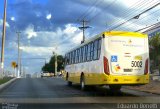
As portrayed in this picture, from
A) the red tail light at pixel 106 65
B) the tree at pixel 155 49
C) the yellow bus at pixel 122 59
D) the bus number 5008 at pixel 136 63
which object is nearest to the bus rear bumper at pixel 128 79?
the yellow bus at pixel 122 59

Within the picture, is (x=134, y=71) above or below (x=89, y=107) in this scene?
above

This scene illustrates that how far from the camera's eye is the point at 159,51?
5206 cm

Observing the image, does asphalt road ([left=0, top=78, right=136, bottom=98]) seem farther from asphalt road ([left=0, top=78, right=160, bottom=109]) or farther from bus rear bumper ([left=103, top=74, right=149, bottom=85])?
bus rear bumper ([left=103, top=74, right=149, bottom=85])

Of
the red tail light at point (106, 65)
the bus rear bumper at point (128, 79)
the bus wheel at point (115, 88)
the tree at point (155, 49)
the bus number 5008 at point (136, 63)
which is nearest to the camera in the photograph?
the bus rear bumper at point (128, 79)

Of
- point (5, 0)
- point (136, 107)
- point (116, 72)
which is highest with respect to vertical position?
point (5, 0)

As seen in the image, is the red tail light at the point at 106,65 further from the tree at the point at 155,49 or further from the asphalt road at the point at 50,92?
the tree at the point at 155,49

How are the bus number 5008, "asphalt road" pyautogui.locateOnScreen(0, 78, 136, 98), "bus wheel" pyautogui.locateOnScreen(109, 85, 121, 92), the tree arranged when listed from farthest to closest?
the tree
"bus wheel" pyautogui.locateOnScreen(109, 85, 121, 92)
"asphalt road" pyautogui.locateOnScreen(0, 78, 136, 98)
the bus number 5008

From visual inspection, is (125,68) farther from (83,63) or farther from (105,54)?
(83,63)

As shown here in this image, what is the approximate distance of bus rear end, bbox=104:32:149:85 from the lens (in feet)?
77.5

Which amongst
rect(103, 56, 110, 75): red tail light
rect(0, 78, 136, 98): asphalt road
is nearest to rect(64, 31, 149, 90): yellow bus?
rect(103, 56, 110, 75): red tail light

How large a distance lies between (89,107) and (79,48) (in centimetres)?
1291

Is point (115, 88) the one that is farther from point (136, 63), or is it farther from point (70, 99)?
point (70, 99)

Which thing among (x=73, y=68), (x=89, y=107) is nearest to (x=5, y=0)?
(x=73, y=68)

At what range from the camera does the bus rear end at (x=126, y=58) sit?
23625 mm
